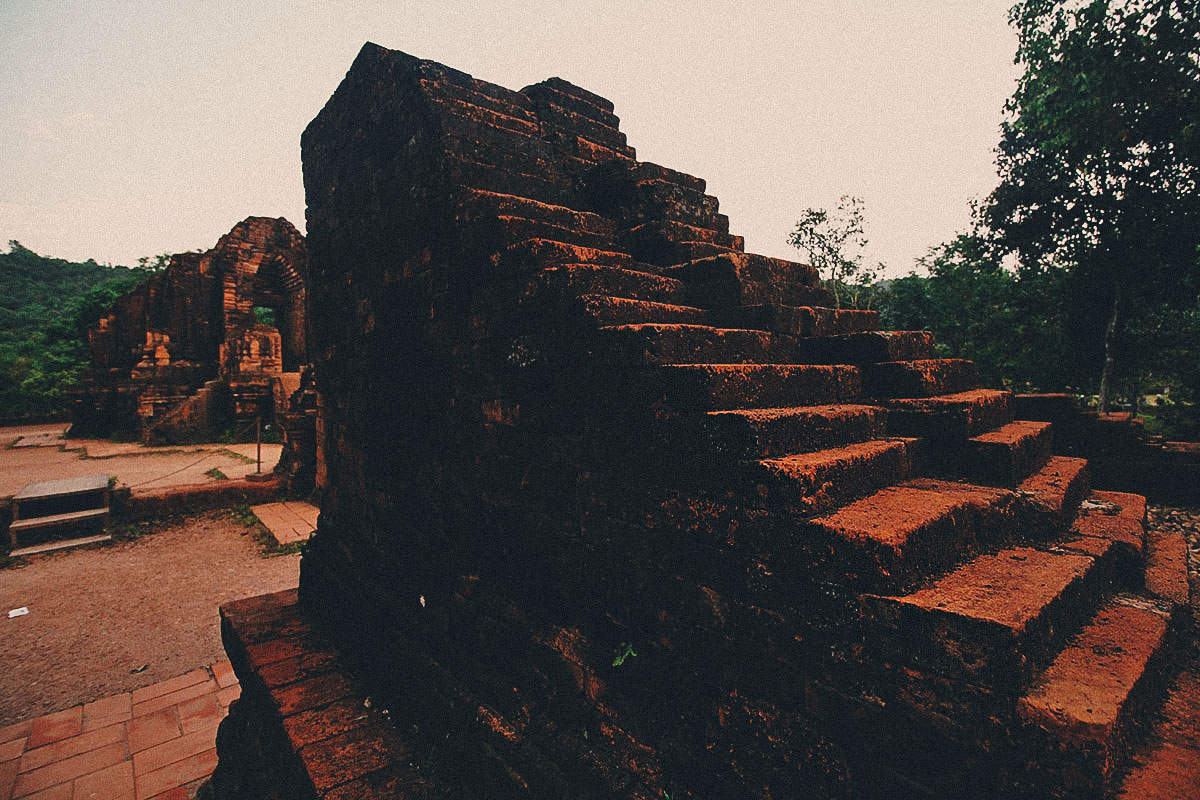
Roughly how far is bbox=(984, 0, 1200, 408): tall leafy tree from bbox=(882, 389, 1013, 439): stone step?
42.5 ft

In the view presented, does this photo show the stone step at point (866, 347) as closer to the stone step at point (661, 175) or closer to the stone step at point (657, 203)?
the stone step at point (657, 203)

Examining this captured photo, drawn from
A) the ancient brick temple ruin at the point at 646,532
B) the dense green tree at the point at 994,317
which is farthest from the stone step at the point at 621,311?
the dense green tree at the point at 994,317

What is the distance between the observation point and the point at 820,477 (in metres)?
1.37

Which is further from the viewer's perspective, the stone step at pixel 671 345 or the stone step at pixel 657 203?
the stone step at pixel 657 203

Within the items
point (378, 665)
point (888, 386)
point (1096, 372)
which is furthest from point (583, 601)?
point (1096, 372)

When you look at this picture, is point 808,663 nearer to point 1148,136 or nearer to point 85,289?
point 1148,136

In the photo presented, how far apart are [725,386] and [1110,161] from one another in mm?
18522

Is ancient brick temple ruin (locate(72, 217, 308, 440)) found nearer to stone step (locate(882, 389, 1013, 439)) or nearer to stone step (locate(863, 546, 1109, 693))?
stone step (locate(882, 389, 1013, 439))

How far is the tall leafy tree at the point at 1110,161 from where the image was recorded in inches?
450

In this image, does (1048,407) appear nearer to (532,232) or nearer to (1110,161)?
(532,232)

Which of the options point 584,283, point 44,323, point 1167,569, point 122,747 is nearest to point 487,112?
point 584,283

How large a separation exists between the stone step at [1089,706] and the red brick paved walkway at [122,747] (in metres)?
4.91

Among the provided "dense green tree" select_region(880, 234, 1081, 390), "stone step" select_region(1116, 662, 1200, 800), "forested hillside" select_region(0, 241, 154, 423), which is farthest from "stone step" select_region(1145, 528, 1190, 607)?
"forested hillside" select_region(0, 241, 154, 423)

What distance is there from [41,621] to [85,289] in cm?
6392
